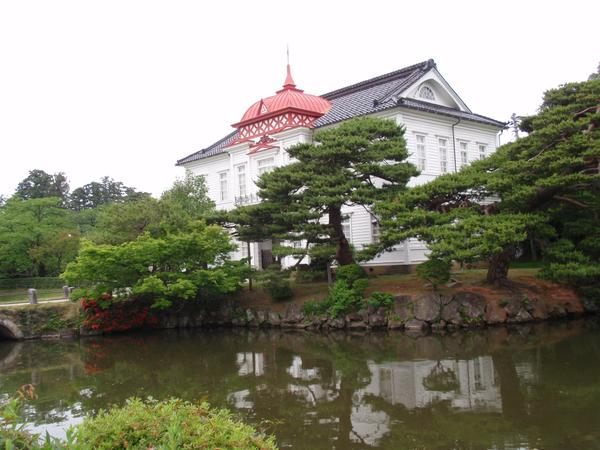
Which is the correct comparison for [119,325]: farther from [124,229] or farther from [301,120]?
[301,120]

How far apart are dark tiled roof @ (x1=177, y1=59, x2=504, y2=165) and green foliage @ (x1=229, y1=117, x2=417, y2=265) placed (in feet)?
13.7

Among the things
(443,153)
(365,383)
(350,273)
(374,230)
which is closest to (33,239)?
(374,230)

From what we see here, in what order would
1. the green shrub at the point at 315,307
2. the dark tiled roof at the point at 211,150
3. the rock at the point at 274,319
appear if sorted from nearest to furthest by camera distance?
the green shrub at the point at 315,307, the rock at the point at 274,319, the dark tiled roof at the point at 211,150

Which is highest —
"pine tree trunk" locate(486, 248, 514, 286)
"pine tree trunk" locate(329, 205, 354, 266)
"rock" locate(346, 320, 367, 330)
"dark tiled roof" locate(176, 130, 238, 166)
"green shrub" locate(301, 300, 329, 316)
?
"dark tiled roof" locate(176, 130, 238, 166)

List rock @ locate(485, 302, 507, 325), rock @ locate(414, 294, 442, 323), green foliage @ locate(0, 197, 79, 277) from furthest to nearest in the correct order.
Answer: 1. green foliage @ locate(0, 197, 79, 277)
2. rock @ locate(414, 294, 442, 323)
3. rock @ locate(485, 302, 507, 325)

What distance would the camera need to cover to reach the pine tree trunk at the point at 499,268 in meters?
17.1

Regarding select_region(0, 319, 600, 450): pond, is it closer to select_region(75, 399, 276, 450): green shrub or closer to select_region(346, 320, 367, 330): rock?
select_region(346, 320, 367, 330): rock

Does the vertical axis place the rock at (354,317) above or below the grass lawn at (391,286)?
below

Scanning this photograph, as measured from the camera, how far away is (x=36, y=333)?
2102 cm

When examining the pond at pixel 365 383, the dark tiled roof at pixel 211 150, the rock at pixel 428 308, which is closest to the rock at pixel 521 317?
the pond at pixel 365 383

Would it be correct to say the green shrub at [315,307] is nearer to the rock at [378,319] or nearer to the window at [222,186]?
the rock at [378,319]

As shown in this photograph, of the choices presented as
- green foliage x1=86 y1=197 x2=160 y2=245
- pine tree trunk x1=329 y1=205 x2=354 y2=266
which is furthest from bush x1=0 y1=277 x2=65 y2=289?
pine tree trunk x1=329 y1=205 x2=354 y2=266

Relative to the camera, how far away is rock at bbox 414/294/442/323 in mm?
16578

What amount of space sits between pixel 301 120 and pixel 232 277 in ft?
28.1
